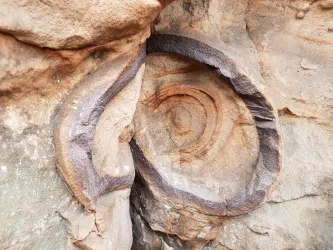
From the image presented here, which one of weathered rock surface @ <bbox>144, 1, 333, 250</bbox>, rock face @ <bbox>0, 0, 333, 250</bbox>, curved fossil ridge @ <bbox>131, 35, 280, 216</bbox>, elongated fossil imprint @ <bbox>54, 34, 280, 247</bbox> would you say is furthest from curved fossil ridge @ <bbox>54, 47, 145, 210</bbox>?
weathered rock surface @ <bbox>144, 1, 333, 250</bbox>

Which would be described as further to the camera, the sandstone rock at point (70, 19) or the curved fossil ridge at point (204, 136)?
the curved fossil ridge at point (204, 136)

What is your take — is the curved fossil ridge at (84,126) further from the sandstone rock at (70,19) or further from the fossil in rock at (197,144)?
the fossil in rock at (197,144)

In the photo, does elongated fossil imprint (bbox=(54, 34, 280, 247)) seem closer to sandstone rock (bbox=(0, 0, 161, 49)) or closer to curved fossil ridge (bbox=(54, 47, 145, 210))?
curved fossil ridge (bbox=(54, 47, 145, 210))

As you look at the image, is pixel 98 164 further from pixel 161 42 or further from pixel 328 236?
pixel 328 236

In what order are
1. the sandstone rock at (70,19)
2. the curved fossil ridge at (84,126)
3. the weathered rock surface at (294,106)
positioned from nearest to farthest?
the sandstone rock at (70,19) < the curved fossil ridge at (84,126) < the weathered rock surface at (294,106)

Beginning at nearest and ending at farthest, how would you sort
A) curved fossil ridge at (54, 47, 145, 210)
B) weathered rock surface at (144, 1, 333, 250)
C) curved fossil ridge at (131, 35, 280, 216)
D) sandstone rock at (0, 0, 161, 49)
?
sandstone rock at (0, 0, 161, 49)
curved fossil ridge at (54, 47, 145, 210)
curved fossil ridge at (131, 35, 280, 216)
weathered rock surface at (144, 1, 333, 250)

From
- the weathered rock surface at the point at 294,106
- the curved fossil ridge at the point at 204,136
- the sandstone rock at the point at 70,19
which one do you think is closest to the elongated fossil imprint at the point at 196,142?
the curved fossil ridge at the point at 204,136

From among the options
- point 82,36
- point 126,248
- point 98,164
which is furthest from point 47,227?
point 82,36

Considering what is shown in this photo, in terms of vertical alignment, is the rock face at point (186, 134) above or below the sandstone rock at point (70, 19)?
below
